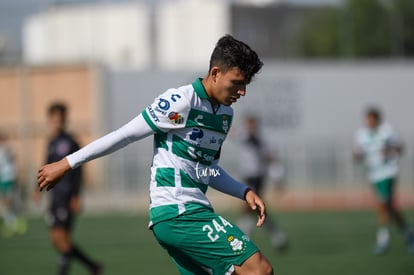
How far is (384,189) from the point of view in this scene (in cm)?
1789

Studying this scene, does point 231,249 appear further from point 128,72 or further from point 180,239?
point 128,72

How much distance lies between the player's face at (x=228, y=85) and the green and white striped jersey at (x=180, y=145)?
0.35ft

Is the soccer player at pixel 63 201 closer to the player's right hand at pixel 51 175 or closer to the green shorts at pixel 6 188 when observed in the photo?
the player's right hand at pixel 51 175

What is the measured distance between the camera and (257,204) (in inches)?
301

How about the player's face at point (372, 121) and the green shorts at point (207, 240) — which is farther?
the player's face at point (372, 121)

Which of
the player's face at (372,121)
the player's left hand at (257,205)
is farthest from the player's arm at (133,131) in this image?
the player's face at (372,121)

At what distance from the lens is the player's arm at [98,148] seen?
23.3ft

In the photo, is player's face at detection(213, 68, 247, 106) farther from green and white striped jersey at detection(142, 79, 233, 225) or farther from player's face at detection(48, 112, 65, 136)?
player's face at detection(48, 112, 65, 136)

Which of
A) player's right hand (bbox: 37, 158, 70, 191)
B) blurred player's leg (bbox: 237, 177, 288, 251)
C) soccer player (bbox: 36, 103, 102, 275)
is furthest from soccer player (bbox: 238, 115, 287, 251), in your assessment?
player's right hand (bbox: 37, 158, 70, 191)

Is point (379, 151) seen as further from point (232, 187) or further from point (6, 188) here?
point (6, 188)

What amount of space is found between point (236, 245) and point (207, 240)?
7.9 inches

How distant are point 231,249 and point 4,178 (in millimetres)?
19395

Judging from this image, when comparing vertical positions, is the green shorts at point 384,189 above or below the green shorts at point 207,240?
below

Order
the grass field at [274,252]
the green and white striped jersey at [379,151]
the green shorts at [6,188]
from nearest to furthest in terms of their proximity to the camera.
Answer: the grass field at [274,252] → the green and white striped jersey at [379,151] → the green shorts at [6,188]
